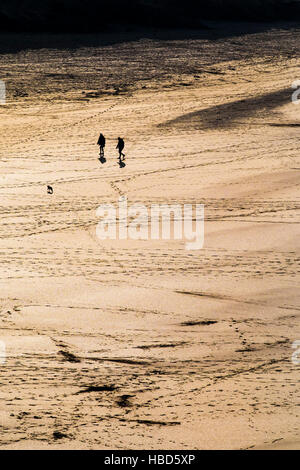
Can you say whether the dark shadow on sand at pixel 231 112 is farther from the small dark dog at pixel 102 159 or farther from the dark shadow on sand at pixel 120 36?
the dark shadow on sand at pixel 120 36

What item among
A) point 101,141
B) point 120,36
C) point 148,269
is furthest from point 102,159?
point 120,36

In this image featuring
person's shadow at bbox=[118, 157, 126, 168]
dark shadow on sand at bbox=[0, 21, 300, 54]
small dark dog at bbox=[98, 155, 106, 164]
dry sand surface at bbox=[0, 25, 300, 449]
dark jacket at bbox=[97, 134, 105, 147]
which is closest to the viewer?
dry sand surface at bbox=[0, 25, 300, 449]

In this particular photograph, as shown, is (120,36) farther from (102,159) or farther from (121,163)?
(121,163)

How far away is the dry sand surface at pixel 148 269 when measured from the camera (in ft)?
26.3

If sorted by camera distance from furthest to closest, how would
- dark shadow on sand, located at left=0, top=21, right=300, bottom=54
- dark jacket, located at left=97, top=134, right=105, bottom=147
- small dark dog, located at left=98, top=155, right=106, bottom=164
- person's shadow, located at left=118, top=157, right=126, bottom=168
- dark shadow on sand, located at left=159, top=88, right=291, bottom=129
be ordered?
dark shadow on sand, located at left=0, top=21, right=300, bottom=54
dark shadow on sand, located at left=159, top=88, right=291, bottom=129
dark jacket, located at left=97, top=134, right=105, bottom=147
small dark dog, located at left=98, top=155, right=106, bottom=164
person's shadow, located at left=118, top=157, right=126, bottom=168

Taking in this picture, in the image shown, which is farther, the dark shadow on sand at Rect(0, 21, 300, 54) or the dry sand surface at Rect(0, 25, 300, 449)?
the dark shadow on sand at Rect(0, 21, 300, 54)

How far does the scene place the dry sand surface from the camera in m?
8.02

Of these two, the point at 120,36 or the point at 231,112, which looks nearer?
the point at 231,112

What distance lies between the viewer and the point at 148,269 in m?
11.8


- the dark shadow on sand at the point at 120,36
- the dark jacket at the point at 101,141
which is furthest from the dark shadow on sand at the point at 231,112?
the dark shadow on sand at the point at 120,36

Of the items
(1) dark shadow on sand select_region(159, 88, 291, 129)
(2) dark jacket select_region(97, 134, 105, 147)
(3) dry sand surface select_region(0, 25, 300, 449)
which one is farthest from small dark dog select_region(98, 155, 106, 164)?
(1) dark shadow on sand select_region(159, 88, 291, 129)

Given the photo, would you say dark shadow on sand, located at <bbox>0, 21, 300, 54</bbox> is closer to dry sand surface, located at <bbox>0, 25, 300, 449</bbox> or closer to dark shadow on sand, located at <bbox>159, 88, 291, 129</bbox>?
dry sand surface, located at <bbox>0, 25, 300, 449</bbox>
